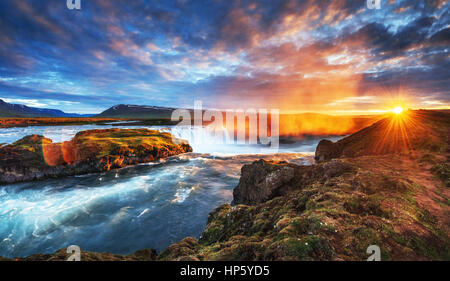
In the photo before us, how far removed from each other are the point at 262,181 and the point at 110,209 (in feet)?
51.4

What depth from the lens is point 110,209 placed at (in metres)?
17.9

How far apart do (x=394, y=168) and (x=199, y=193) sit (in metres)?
17.8

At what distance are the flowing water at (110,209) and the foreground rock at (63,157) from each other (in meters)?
1.60

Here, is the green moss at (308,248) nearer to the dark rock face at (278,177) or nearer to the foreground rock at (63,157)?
the dark rock face at (278,177)

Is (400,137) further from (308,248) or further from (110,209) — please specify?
(110,209)

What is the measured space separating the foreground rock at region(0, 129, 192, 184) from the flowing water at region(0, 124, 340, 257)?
160 centimetres

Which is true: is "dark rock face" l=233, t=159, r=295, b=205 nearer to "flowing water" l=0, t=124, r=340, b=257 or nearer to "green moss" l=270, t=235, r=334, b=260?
"flowing water" l=0, t=124, r=340, b=257

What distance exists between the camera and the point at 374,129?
72.9ft

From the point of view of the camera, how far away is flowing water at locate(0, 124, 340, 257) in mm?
13352

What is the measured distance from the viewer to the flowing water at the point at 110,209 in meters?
13.4

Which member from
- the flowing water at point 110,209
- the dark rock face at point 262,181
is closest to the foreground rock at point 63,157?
the flowing water at point 110,209

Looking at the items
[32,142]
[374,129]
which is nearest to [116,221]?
[32,142]

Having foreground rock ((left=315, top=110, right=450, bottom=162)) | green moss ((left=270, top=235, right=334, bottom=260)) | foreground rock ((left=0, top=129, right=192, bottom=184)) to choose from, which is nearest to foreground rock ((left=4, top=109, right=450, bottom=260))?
green moss ((left=270, top=235, right=334, bottom=260))
